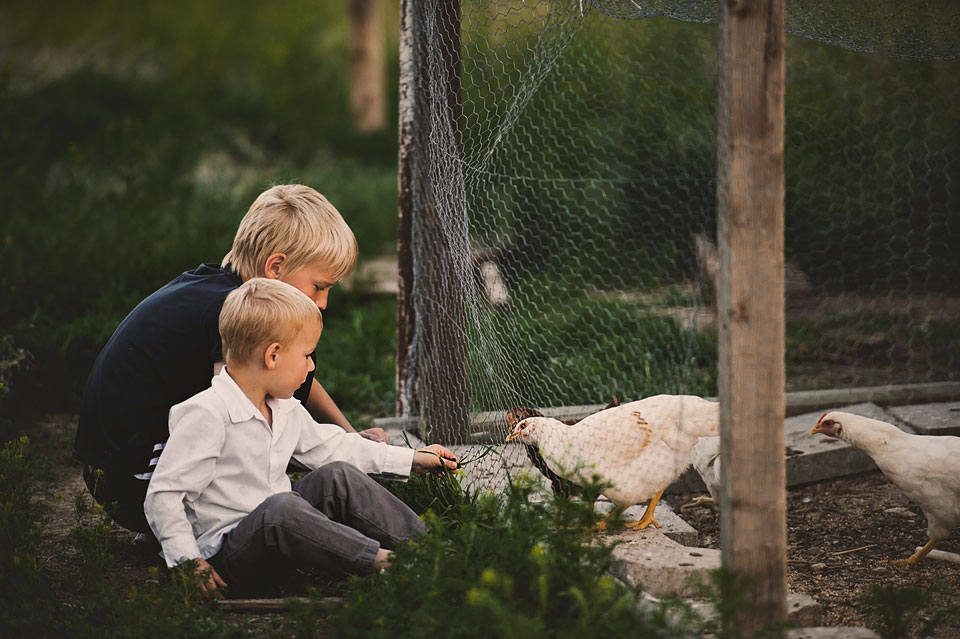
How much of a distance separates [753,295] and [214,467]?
4.63 ft

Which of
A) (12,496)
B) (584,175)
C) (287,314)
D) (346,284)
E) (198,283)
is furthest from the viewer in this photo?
(346,284)

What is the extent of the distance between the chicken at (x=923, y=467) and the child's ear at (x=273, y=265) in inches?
70.9

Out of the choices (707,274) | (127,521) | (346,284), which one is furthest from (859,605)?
(346,284)

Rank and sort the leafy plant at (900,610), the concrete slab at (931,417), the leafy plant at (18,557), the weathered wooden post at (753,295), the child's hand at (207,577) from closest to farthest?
the weathered wooden post at (753,295)
the leafy plant at (900,610)
the leafy plant at (18,557)
the child's hand at (207,577)
the concrete slab at (931,417)

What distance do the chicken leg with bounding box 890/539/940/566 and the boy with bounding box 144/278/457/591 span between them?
1473 millimetres

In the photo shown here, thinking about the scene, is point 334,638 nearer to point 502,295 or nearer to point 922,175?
point 502,295

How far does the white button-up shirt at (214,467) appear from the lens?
93.0 inches

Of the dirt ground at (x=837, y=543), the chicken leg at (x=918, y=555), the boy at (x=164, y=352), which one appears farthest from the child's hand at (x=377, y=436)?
the chicken leg at (x=918, y=555)

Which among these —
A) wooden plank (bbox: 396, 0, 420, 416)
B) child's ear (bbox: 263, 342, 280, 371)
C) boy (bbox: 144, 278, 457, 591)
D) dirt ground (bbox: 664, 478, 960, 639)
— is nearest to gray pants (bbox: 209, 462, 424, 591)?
boy (bbox: 144, 278, 457, 591)

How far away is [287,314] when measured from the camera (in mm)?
2443

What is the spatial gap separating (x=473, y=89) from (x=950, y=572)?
2786mm

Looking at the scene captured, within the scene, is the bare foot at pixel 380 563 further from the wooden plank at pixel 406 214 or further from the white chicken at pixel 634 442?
the wooden plank at pixel 406 214

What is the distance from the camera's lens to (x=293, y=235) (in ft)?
9.07

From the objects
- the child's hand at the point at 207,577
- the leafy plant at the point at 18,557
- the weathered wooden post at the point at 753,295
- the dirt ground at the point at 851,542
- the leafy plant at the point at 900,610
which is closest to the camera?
the weathered wooden post at the point at 753,295
